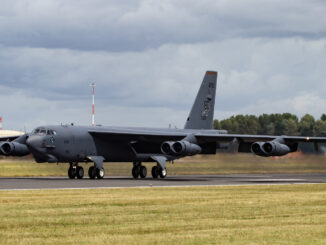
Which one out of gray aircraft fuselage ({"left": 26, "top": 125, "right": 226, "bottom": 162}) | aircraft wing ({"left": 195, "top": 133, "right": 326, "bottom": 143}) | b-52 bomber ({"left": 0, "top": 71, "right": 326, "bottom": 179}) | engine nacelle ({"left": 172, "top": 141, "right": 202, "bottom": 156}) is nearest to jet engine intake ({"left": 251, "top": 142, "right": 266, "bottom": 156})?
b-52 bomber ({"left": 0, "top": 71, "right": 326, "bottom": 179})

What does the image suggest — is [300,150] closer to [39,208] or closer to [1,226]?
[39,208]

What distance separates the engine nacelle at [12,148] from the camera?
4450 cm

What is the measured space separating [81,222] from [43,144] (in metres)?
25.1

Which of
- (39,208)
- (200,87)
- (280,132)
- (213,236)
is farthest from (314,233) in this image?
(280,132)

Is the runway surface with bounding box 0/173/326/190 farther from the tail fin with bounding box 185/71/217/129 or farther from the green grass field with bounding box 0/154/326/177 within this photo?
the tail fin with bounding box 185/71/217/129

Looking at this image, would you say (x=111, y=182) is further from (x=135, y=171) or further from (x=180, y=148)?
(x=135, y=171)

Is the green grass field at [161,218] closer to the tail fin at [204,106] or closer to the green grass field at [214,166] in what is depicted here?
the green grass field at [214,166]

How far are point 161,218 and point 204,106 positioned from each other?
118ft

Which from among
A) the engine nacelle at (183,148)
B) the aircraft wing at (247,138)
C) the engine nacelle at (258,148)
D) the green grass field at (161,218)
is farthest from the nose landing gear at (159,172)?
the green grass field at (161,218)

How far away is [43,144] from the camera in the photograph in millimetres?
41406

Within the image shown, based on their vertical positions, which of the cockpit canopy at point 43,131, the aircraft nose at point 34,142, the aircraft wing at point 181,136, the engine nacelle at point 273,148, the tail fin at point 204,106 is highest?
the tail fin at point 204,106

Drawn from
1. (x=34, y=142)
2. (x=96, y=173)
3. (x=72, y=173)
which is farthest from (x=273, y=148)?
(x=34, y=142)

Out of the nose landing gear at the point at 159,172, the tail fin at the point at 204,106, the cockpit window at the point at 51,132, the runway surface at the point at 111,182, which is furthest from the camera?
the tail fin at the point at 204,106

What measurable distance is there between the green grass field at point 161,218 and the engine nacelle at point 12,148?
18.2 meters
